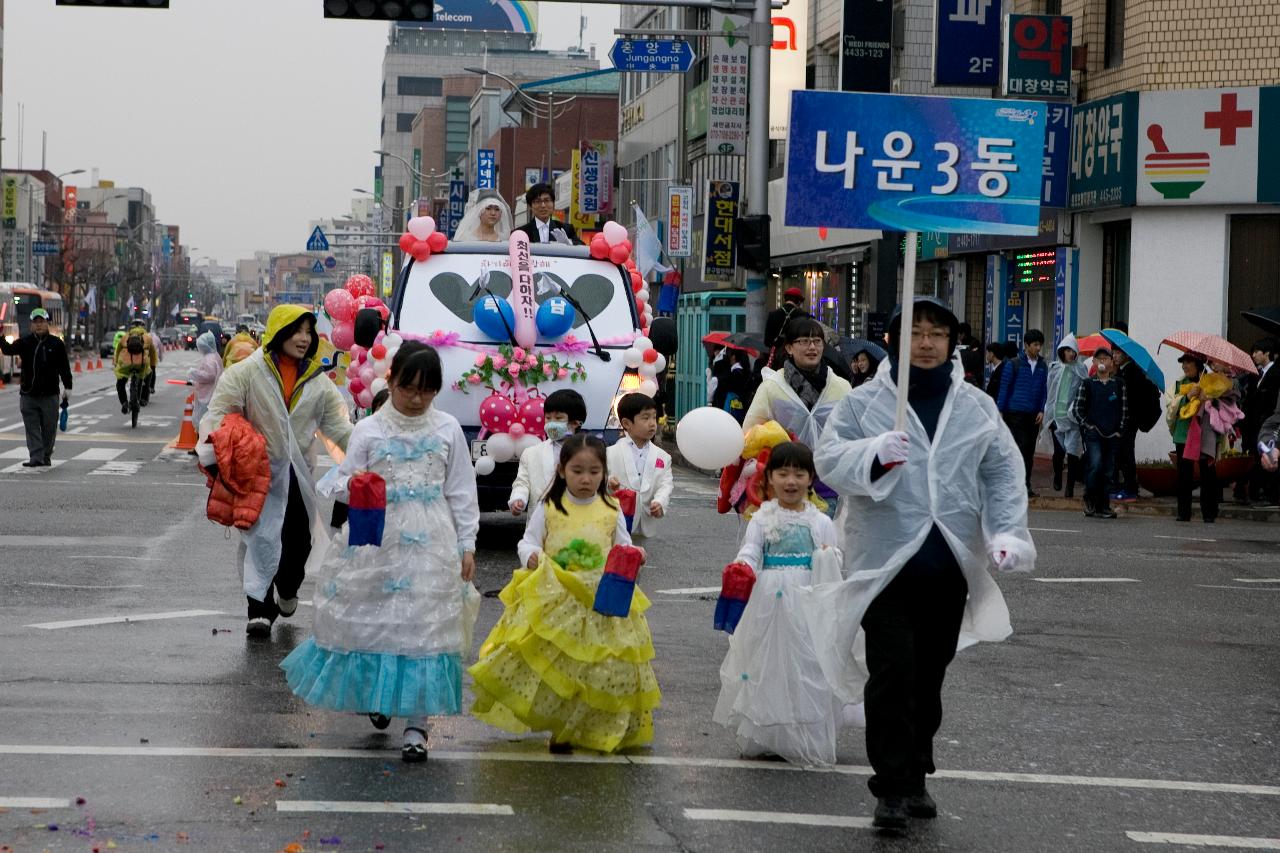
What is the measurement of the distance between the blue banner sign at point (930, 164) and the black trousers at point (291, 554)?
3.32 metres

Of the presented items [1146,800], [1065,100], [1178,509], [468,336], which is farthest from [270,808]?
[1065,100]

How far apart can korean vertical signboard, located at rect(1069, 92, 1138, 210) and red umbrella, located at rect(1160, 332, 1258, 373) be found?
5285mm

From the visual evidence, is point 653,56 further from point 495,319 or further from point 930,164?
point 930,164

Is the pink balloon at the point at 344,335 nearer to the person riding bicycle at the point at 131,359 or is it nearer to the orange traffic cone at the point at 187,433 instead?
the orange traffic cone at the point at 187,433

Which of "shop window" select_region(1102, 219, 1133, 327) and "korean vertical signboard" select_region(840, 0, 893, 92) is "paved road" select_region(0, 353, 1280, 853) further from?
"korean vertical signboard" select_region(840, 0, 893, 92)

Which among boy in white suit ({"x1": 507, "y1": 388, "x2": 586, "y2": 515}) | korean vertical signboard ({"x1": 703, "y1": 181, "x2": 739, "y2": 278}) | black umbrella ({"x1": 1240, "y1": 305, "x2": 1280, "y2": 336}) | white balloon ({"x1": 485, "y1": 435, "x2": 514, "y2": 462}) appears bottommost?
white balloon ({"x1": 485, "y1": 435, "x2": 514, "y2": 462})

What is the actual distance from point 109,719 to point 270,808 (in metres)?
1.72

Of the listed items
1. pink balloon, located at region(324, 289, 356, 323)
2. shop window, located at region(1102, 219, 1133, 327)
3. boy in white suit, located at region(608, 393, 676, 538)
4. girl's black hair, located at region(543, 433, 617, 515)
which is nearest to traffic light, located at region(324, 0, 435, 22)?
pink balloon, located at region(324, 289, 356, 323)

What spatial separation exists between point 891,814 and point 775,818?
1.27ft

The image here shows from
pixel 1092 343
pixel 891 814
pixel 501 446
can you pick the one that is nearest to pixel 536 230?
pixel 501 446

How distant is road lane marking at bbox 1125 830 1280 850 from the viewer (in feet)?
20.7

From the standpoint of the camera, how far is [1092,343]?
2159 cm

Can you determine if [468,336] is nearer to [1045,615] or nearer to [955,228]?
[1045,615]

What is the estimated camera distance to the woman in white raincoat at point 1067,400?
21250mm
